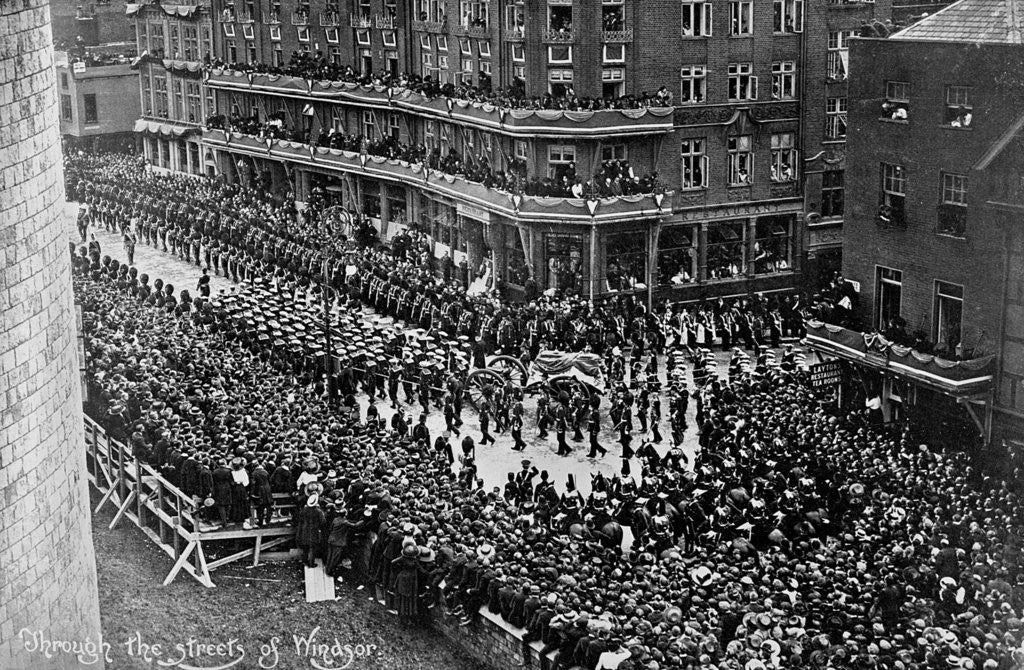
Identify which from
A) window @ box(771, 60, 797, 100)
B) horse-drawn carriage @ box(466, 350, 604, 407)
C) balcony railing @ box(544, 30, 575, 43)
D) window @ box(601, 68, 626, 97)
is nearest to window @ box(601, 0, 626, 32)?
balcony railing @ box(544, 30, 575, 43)

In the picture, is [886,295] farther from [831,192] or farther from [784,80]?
[831,192]

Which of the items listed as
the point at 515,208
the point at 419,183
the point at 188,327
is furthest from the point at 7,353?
the point at 419,183

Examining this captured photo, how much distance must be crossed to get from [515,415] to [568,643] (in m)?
18.3

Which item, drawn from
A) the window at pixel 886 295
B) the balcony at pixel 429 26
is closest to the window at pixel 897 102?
the window at pixel 886 295

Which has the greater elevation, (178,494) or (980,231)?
(980,231)

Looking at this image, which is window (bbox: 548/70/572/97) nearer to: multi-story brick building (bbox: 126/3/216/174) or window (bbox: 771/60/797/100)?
window (bbox: 771/60/797/100)

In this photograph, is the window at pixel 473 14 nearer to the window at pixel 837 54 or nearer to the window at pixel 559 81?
the window at pixel 559 81

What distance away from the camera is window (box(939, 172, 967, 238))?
4384 centimetres

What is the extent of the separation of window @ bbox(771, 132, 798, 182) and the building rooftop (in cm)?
2294

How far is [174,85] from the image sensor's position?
329 feet

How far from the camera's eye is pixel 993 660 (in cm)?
2750

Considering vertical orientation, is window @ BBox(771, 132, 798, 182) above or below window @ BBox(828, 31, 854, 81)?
below

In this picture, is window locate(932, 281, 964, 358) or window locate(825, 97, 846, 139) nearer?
window locate(932, 281, 964, 358)

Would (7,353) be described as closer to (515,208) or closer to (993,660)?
(993,660)
